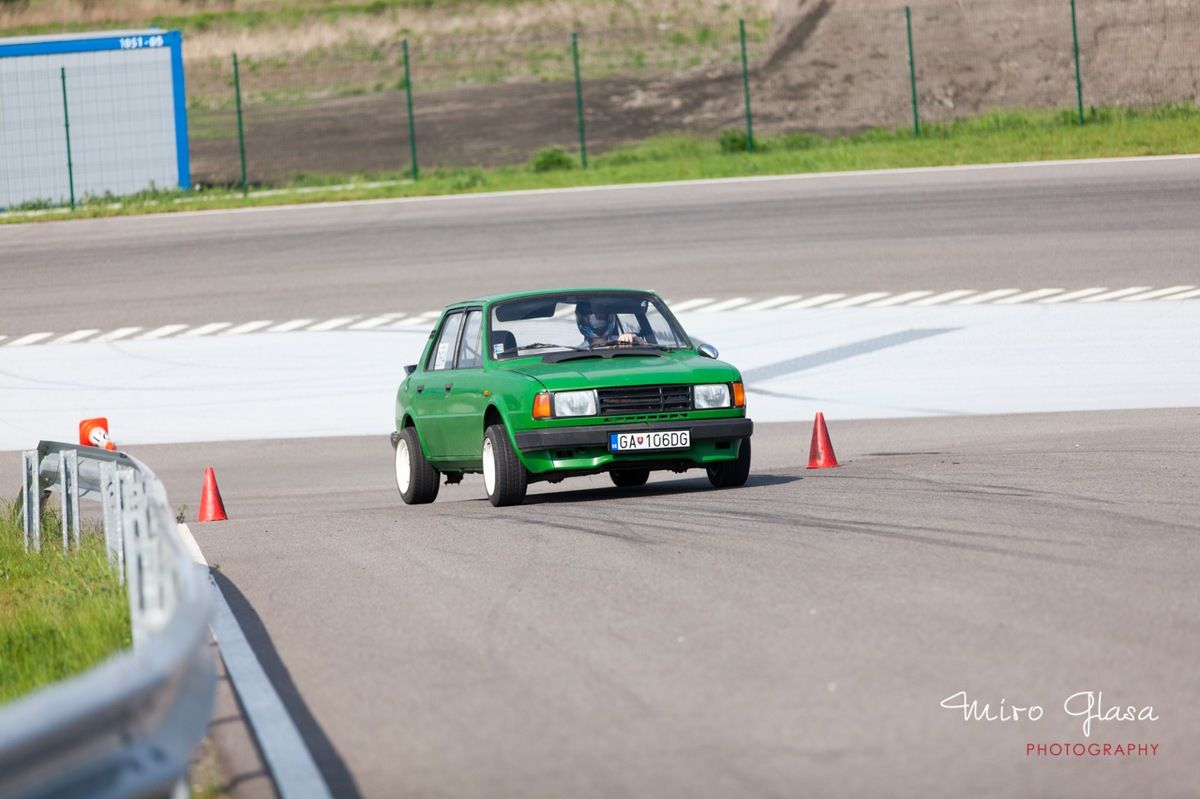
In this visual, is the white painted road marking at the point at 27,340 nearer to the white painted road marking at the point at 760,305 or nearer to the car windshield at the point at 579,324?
the white painted road marking at the point at 760,305

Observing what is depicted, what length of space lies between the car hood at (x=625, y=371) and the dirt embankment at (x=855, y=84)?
1008 inches

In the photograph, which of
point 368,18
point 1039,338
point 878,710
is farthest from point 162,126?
point 368,18

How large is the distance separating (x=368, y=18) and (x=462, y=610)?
73.2 m

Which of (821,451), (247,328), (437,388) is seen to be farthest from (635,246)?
(437,388)

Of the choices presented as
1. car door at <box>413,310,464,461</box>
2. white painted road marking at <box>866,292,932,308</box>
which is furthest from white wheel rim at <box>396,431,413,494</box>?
white painted road marking at <box>866,292,932,308</box>

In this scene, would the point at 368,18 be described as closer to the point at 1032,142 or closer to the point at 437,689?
the point at 1032,142

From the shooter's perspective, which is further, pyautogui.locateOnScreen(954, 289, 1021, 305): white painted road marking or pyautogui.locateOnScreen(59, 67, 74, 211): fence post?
pyautogui.locateOnScreen(59, 67, 74, 211): fence post

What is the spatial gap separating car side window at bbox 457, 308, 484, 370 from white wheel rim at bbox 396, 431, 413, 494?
43.3 inches

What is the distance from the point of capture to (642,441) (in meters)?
12.3

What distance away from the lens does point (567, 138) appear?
44.3m

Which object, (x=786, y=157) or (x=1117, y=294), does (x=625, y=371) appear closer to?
(x=1117, y=294)

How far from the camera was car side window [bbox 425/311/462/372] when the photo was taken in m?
14.4

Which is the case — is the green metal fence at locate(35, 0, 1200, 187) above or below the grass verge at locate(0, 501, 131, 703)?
above

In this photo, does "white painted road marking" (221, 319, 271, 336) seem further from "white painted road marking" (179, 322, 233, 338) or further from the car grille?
the car grille
